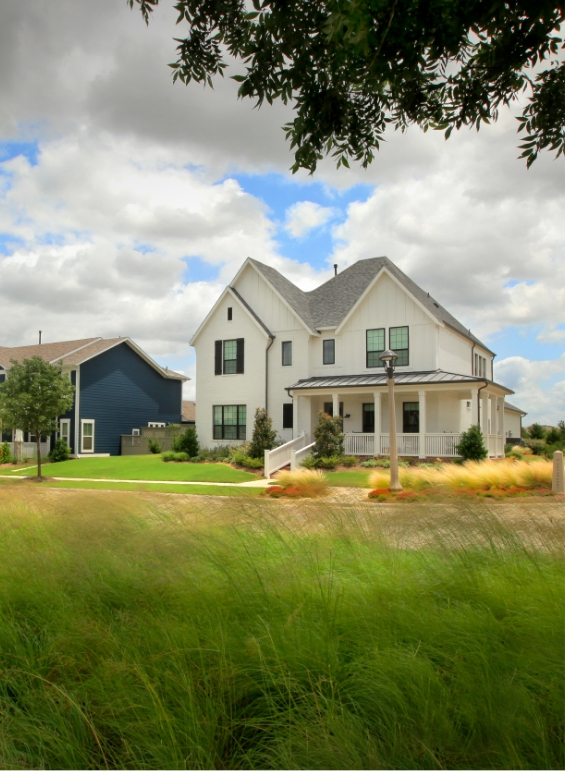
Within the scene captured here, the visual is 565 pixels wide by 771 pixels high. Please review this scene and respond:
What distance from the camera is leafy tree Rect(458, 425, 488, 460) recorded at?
80.8ft

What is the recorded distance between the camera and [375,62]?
561 centimetres

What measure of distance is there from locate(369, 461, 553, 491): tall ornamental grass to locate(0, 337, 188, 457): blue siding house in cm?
2460

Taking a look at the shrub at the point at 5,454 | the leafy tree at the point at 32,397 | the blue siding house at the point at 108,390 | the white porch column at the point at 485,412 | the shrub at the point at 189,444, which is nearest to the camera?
the leafy tree at the point at 32,397

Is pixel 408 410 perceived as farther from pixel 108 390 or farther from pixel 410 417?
pixel 108 390

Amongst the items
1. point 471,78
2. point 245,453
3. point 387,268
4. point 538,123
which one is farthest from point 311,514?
point 387,268

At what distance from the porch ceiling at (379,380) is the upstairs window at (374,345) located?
2.59 ft

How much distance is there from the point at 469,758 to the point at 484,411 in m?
28.7

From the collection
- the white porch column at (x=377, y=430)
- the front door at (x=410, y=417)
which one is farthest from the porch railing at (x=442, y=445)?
the front door at (x=410, y=417)

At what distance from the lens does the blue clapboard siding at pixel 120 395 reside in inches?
1500

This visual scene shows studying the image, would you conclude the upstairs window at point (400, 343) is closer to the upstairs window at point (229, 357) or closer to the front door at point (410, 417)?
the front door at point (410, 417)

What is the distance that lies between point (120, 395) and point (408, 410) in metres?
20.5

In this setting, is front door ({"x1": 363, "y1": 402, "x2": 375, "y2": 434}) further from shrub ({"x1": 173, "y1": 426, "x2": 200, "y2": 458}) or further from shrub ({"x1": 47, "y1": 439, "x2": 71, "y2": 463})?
shrub ({"x1": 47, "y1": 439, "x2": 71, "y2": 463})

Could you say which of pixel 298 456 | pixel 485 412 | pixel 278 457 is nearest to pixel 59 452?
pixel 278 457

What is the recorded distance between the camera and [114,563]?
187 inches
